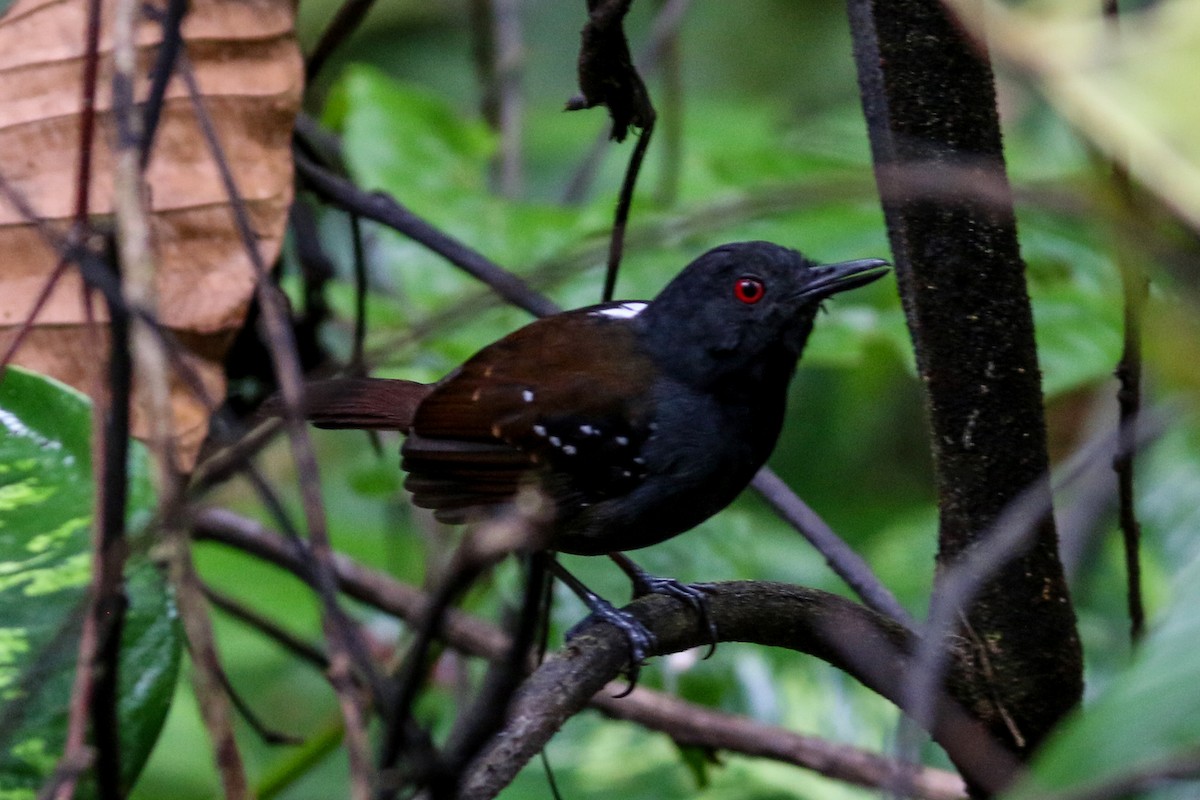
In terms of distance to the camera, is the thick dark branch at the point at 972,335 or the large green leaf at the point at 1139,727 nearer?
the large green leaf at the point at 1139,727

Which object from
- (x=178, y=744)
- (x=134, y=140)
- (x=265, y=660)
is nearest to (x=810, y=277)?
(x=134, y=140)

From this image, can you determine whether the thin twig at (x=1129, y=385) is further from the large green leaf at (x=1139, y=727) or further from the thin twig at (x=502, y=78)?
the thin twig at (x=502, y=78)

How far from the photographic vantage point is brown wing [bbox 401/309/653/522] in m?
2.02

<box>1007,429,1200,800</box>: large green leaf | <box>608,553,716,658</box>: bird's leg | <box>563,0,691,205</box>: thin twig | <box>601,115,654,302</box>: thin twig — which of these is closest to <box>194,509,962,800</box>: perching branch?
<box>608,553,716,658</box>: bird's leg

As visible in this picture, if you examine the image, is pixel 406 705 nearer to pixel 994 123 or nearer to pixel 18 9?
pixel 994 123

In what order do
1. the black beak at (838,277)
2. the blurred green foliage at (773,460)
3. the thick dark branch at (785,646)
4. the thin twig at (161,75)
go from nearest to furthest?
the thin twig at (161,75), the thick dark branch at (785,646), the black beak at (838,277), the blurred green foliage at (773,460)

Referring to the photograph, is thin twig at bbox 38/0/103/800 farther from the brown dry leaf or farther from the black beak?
the black beak

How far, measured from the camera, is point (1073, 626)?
1648 millimetres

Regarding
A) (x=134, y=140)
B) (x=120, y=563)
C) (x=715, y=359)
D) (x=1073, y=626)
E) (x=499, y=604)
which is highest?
(x=134, y=140)

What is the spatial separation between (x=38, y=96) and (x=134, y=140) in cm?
92

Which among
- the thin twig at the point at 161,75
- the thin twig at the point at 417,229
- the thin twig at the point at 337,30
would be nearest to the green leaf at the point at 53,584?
the thin twig at the point at 161,75

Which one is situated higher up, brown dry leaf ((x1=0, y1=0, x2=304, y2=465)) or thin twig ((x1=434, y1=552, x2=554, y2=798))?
brown dry leaf ((x1=0, y1=0, x2=304, y2=465))

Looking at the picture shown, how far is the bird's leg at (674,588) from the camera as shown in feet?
5.52

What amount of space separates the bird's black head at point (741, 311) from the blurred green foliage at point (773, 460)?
13cm
